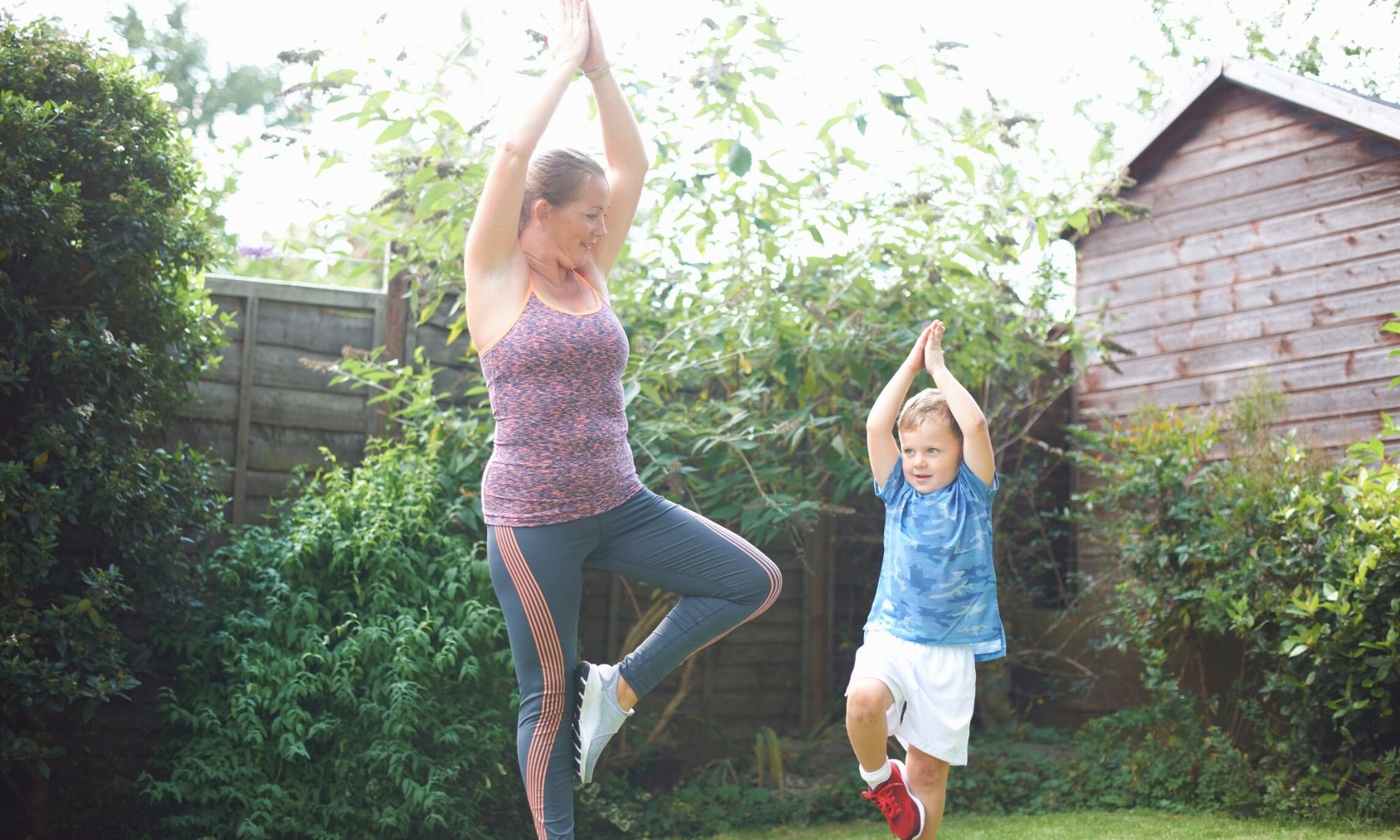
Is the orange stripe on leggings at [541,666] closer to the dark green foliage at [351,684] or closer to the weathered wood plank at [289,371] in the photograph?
the dark green foliage at [351,684]

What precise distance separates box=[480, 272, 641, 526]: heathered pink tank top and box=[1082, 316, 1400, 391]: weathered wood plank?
413 cm

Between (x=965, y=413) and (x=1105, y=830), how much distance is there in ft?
6.62

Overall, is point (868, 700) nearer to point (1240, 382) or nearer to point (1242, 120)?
point (1240, 382)

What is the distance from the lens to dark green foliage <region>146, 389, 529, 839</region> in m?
3.35

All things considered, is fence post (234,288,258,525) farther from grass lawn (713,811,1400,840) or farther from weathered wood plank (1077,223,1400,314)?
weathered wood plank (1077,223,1400,314)

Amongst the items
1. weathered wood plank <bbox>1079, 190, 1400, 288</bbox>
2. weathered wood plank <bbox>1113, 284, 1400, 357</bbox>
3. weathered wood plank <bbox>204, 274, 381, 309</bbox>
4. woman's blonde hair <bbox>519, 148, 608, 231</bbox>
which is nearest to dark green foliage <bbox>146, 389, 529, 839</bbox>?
weathered wood plank <bbox>204, 274, 381, 309</bbox>

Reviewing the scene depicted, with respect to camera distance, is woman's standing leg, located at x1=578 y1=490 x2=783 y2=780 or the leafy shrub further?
the leafy shrub

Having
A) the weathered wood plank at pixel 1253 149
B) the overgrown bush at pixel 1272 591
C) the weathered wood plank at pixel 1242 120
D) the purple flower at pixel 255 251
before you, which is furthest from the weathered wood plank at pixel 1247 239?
the purple flower at pixel 255 251

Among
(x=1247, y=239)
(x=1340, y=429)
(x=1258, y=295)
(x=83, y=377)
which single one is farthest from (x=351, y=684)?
(x=1247, y=239)

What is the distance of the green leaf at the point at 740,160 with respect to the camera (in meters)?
3.85

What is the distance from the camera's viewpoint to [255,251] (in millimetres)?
6828

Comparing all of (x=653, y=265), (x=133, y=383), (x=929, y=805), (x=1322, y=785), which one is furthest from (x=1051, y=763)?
(x=133, y=383)

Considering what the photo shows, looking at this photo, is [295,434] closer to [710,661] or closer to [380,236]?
[380,236]

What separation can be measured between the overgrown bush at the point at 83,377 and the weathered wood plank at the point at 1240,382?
13.3ft
